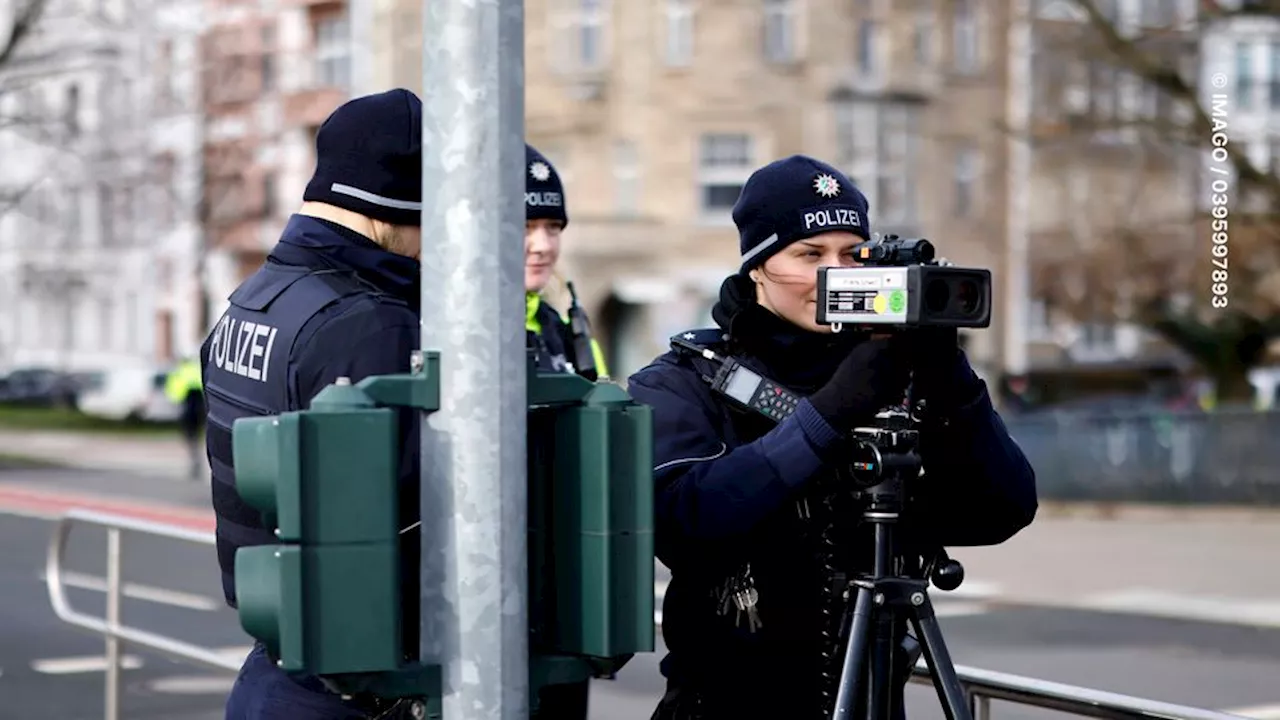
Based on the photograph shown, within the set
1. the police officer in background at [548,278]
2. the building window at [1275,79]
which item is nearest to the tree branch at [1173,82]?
the building window at [1275,79]

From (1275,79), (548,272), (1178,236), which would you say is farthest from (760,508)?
(1275,79)

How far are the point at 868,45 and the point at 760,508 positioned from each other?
42021 millimetres

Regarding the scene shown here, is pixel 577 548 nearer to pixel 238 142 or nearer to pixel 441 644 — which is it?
pixel 441 644

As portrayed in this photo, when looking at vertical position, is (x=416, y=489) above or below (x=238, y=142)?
below

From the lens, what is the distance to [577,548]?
2.73m

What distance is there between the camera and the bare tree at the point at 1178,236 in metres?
21.2

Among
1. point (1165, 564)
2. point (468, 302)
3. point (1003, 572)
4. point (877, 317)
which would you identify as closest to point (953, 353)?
point (877, 317)

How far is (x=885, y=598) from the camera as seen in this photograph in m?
3.13

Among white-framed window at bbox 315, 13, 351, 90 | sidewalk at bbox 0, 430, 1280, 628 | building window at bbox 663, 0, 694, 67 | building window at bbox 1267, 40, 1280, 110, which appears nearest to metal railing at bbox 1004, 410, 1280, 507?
sidewalk at bbox 0, 430, 1280, 628

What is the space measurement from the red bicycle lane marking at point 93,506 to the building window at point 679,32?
21320 millimetres

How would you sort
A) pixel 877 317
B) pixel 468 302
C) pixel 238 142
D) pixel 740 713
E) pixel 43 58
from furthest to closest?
pixel 238 142 < pixel 43 58 < pixel 740 713 < pixel 877 317 < pixel 468 302

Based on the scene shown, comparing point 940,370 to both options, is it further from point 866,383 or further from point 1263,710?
point 1263,710

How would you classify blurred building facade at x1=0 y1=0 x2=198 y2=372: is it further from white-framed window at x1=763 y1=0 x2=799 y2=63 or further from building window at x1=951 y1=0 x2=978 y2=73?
building window at x1=951 y1=0 x2=978 y2=73

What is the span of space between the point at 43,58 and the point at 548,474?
26.4m
